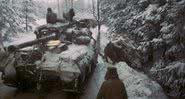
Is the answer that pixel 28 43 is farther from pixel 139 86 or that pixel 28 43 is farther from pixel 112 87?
pixel 112 87

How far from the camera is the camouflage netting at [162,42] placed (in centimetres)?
813

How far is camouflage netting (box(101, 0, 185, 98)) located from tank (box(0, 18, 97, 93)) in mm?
2416

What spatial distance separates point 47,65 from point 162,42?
4.05 meters

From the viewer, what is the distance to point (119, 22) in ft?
58.1

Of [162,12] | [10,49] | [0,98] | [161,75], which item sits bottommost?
[0,98]

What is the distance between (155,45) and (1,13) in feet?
47.3

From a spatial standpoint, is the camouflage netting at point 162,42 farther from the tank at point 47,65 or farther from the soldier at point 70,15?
the soldier at point 70,15

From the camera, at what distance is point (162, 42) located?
964 cm

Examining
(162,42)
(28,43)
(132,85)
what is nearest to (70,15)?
(28,43)

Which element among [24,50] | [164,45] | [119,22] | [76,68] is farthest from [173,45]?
[119,22]

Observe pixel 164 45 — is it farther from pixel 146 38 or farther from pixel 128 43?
pixel 128 43

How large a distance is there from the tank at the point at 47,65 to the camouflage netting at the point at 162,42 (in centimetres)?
242

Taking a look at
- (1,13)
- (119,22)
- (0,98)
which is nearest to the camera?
(0,98)

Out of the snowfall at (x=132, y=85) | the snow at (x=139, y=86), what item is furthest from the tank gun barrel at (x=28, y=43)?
the snow at (x=139, y=86)
